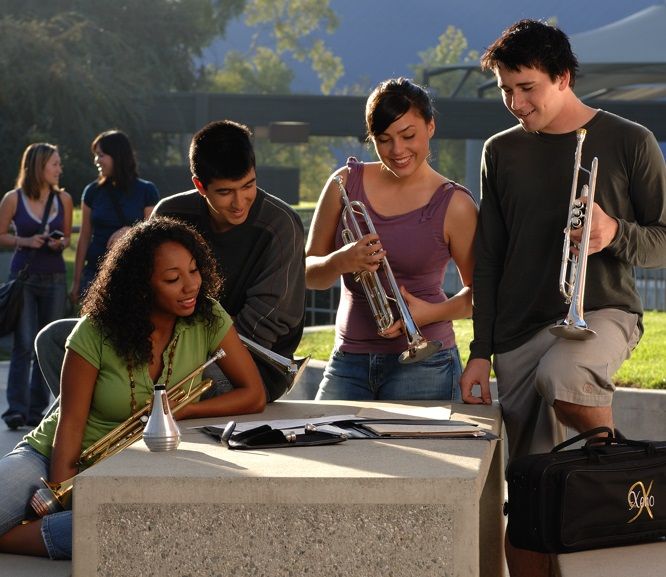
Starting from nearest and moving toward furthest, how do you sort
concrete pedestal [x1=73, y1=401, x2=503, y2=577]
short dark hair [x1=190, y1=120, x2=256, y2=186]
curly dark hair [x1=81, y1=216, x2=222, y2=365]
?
concrete pedestal [x1=73, y1=401, x2=503, y2=577], curly dark hair [x1=81, y1=216, x2=222, y2=365], short dark hair [x1=190, y1=120, x2=256, y2=186]

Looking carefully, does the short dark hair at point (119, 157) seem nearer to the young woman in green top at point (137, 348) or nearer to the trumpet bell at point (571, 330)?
the young woman in green top at point (137, 348)

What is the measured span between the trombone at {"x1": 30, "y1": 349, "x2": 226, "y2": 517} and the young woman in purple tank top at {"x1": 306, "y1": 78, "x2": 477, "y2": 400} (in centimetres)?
68

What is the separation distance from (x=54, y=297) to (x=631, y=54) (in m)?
19.4

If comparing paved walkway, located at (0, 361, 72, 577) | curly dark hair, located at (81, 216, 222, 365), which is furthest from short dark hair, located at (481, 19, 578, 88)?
paved walkway, located at (0, 361, 72, 577)

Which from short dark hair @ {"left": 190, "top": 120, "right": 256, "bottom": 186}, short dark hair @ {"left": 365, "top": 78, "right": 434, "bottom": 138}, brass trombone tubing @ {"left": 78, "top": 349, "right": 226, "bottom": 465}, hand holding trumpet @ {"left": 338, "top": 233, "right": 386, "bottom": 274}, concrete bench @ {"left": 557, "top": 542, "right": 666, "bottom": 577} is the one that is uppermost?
short dark hair @ {"left": 365, "top": 78, "right": 434, "bottom": 138}

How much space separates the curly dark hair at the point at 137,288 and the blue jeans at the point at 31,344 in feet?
12.7

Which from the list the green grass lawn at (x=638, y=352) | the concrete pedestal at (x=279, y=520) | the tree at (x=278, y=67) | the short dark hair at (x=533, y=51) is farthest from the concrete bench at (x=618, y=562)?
the tree at (x=278, y=67)

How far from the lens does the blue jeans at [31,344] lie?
305 inches

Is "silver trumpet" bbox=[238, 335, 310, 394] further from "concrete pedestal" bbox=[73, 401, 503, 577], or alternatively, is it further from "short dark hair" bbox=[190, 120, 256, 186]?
"concrete pedestal" bbox=[73, 401, 503, 577]

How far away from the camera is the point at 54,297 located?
7895 mm

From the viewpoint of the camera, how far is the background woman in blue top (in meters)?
7.85

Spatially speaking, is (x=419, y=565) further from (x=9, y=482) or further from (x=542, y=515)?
(x=9, y=482)

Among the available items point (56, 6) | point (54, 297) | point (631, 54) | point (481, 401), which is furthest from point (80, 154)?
point (481, 401)

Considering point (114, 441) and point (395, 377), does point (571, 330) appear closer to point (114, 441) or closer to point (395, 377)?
point (395, 377)
